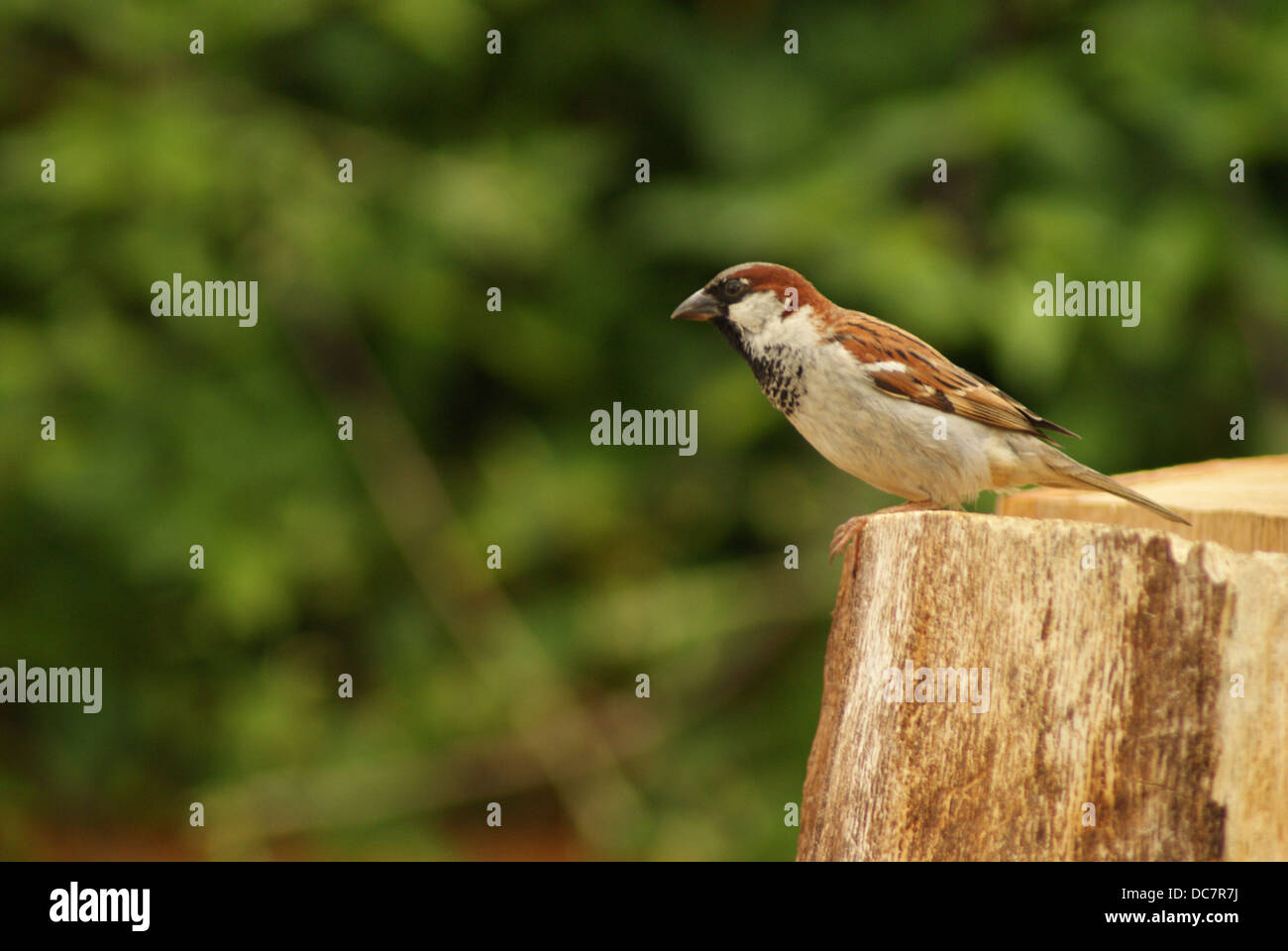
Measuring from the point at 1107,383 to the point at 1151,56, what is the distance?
1144 millimetres

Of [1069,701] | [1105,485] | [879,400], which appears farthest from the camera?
[879,400]

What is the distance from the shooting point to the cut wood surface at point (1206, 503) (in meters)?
2.58

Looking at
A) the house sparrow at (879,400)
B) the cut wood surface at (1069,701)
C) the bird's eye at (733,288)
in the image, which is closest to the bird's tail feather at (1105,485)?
the house sparrow at (879,400)

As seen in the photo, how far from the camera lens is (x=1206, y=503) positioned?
2.71 meters

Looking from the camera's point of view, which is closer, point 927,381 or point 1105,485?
point 1105,485

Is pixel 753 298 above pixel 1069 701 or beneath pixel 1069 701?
above

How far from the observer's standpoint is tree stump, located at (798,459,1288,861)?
7.06ft

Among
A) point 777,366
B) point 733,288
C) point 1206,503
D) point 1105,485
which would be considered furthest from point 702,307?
point 1206,503

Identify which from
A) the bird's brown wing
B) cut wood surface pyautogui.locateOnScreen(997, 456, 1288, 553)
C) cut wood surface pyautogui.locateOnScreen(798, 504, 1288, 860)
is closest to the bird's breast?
the bird's brown wing

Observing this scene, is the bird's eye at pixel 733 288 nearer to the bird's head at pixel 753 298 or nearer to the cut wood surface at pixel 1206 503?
the bird's head at pixel 753 298

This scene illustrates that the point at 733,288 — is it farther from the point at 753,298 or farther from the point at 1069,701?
the point at 1069,701

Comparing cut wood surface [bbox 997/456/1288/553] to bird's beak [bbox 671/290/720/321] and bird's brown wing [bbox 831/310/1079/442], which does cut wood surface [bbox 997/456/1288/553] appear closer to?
bird's brown wing [bbox 831/310/1079/442]

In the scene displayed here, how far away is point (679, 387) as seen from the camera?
17.6 feet

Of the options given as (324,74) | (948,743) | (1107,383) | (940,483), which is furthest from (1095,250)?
(324,74)
